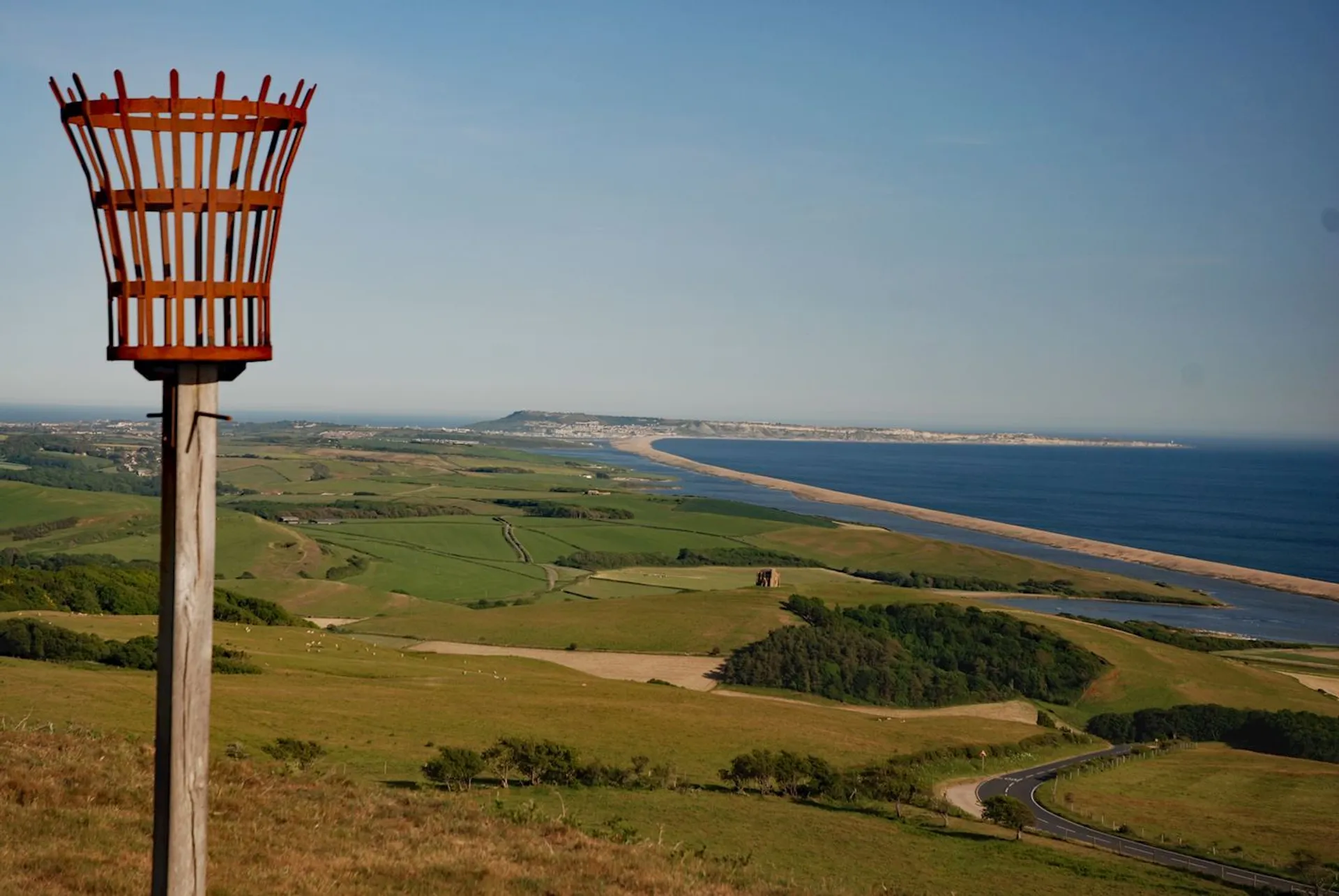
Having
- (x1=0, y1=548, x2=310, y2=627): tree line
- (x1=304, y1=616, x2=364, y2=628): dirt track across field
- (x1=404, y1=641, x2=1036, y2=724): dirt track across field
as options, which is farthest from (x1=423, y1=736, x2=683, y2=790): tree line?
(x1=304, y1=616, x2=364, y2=628): dirt track across field

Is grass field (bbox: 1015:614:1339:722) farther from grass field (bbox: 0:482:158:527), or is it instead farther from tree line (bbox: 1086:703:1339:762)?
grass field (bbox: 0:482:158:527)

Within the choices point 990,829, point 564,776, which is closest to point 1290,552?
point 990,829

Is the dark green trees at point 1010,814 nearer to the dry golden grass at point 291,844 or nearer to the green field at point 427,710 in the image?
the green field at point 427,710

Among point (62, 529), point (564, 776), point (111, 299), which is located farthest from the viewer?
point (62, 529)

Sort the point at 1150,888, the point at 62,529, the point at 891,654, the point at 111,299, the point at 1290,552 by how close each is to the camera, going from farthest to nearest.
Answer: the point at 1290,552 < the point at 62,529 < the point at 891,654 < the point at 1150,888 < the point at 111,299

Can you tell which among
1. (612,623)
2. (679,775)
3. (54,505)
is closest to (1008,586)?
(612,623)

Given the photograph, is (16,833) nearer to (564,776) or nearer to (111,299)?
(111,299)

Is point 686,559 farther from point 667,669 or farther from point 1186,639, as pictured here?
point 1186,639
